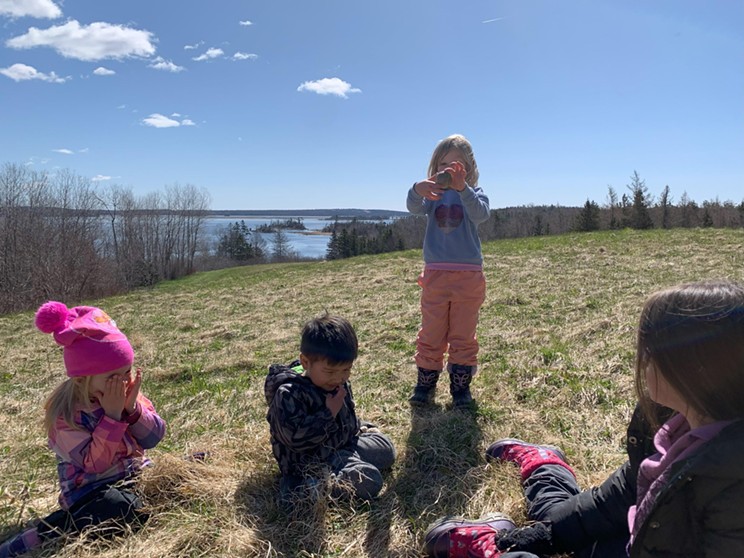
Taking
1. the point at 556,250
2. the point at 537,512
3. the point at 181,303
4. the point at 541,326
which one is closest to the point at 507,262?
the point at 556,250

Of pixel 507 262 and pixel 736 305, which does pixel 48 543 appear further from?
pixel 507 262

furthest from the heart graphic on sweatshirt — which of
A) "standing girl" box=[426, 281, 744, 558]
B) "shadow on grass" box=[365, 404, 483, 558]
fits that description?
"standing girl" box=[426, 281, 744, 558]

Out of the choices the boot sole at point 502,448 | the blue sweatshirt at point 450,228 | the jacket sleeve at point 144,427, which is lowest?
the boot sole at point 502,448

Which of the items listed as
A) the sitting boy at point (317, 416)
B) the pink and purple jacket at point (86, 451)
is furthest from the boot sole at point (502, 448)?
the pink and purple jacket at point (86, 451)

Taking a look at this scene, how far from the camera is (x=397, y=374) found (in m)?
5.09

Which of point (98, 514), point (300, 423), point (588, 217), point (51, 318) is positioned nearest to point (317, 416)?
point (300, 423)

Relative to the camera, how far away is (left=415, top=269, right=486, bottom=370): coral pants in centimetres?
377

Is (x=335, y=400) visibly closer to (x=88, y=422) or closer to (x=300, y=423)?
(x=300, y=423)

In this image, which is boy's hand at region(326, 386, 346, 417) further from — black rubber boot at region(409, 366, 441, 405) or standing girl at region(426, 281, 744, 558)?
Answer: standing girl at region(426, 281, 744, 558)

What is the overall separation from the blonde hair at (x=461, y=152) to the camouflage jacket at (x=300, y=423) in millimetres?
1907

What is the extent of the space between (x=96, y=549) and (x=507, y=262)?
13270 mm

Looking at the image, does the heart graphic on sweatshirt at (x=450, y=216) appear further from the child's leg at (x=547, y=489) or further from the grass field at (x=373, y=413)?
the child's leg at (x=547, y=489)

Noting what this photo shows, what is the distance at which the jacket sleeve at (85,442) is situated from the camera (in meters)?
2.54

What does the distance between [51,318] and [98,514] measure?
1004 millimetres
